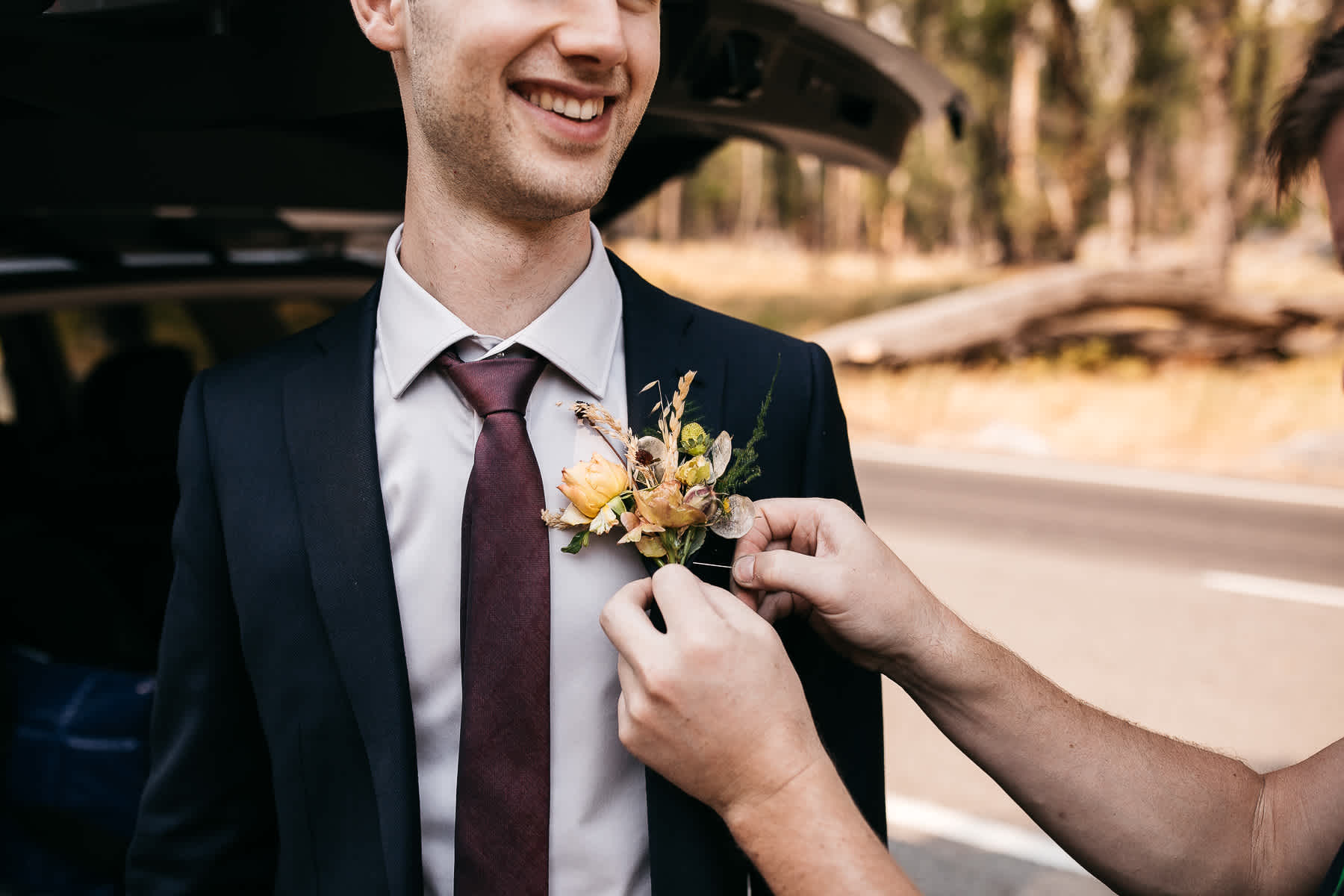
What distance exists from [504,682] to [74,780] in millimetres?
1704

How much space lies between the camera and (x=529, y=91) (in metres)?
1.31

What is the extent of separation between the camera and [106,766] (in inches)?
94.3

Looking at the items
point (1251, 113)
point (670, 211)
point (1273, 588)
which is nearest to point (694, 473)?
point (1273, 588)

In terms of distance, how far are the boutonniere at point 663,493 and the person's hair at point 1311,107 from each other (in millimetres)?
944

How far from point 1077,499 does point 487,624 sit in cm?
812

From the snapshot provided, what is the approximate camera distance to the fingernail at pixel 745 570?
1.31 m

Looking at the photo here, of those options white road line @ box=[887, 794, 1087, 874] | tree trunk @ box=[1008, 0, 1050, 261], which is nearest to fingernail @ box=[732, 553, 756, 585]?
white road line @ box=[887, 794, 1087, 874]

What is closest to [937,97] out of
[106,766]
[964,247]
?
[106,766]

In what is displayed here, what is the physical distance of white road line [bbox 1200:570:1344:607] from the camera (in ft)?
20.1

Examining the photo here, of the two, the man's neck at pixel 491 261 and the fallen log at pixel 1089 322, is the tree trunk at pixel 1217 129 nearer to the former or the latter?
the fallen log at pixel 1089 322

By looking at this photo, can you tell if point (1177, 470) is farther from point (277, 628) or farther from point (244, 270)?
point (277, 628)

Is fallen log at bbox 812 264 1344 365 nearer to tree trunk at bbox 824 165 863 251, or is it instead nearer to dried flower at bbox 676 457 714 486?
dried flower at bbox 676 457 714 486

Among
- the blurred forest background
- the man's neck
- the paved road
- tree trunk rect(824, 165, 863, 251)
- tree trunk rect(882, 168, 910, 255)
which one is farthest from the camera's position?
tree trunk rect(824, 165, 863, 251)

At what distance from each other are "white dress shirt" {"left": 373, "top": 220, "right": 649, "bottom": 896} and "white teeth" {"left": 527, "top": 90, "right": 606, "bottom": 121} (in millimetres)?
275
